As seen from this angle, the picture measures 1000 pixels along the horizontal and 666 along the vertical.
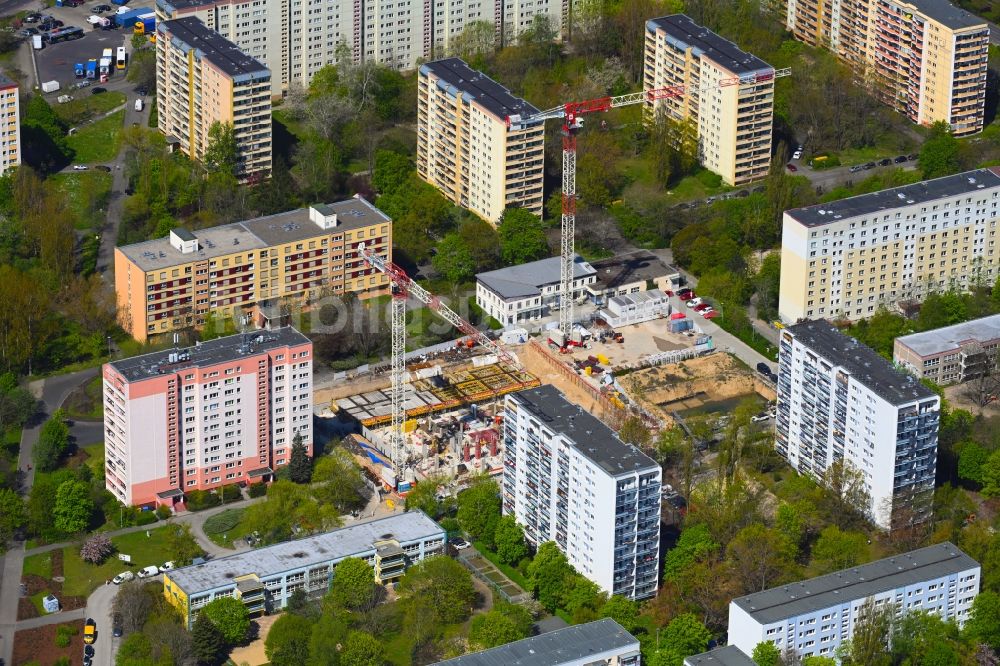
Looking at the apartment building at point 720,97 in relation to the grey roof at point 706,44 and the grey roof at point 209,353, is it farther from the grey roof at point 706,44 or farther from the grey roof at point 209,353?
the grey roof at point 209,353

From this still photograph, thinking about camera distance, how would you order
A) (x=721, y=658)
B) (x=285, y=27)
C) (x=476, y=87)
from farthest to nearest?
(x=285, y=27) < (x=476, y=87) < (x=721, y=658)

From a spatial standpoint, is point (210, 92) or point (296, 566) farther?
point (210, 92)

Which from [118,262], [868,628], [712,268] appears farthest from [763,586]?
[118,262]

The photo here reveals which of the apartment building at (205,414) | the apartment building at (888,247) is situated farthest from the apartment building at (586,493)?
the apartment building at (888,247)

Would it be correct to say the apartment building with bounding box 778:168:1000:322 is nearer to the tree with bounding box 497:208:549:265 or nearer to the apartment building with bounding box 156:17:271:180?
the tree with bounding box 497:208:549:265

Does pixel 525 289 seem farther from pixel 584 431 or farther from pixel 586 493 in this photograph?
pixel 586 493

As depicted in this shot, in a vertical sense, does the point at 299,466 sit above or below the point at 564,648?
below

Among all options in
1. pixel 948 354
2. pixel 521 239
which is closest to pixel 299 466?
pixel 521 239
